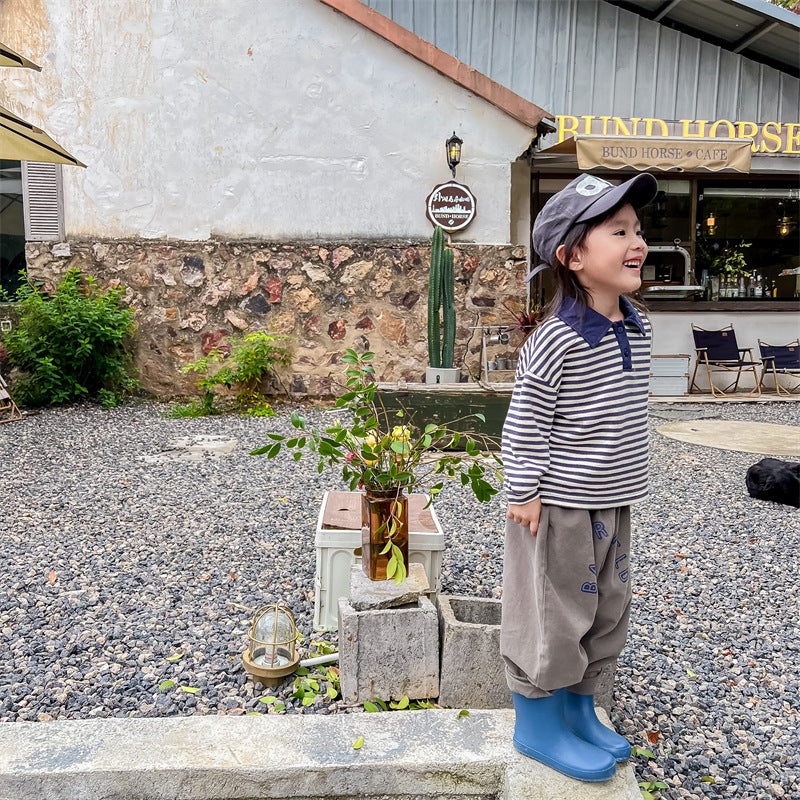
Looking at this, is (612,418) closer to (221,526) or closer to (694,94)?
(221,526)

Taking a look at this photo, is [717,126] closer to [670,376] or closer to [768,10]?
[768,10]

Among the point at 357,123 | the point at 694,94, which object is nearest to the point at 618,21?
the point at 694,94

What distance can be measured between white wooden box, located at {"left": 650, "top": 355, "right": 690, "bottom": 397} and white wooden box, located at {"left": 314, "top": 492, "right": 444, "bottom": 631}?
621 centimetres

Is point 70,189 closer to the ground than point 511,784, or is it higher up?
higher up

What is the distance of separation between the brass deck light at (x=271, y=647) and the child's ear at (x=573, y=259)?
1302 millimetres

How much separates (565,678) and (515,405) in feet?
1.98

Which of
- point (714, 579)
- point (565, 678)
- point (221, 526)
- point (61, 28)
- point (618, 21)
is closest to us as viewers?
point (565, 678)

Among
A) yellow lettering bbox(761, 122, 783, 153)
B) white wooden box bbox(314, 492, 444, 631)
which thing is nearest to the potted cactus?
white wooden box bbox(314, 492, 444, 631)

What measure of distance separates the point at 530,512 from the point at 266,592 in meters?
1.54

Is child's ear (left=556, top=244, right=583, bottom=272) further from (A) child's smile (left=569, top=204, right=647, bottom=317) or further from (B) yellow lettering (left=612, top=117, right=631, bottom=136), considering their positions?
(B) yellow lettering (left=612, top=117, right=631, bottom=136)

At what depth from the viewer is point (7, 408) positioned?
6.39m

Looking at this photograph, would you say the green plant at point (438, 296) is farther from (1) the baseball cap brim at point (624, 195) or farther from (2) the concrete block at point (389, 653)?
(1) the baseball cap brim at point (624, 195)

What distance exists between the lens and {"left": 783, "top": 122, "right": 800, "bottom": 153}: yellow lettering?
8141 millimetres

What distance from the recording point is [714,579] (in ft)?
9.87
